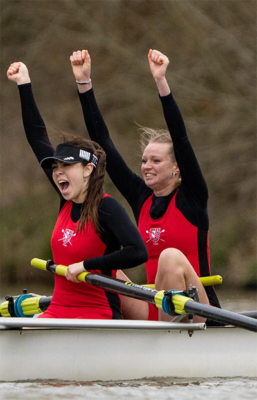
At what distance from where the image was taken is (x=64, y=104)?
1262cm

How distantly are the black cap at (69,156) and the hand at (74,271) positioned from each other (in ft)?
1.78

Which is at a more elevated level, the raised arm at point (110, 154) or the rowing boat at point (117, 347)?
the raised arm at point (110, 154)

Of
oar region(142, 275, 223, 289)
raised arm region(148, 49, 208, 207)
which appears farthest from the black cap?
oar region(142, 275, 223, 289)

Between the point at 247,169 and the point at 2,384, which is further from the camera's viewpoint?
the point at 247,169

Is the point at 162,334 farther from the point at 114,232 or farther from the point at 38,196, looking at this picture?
the point at 38,196

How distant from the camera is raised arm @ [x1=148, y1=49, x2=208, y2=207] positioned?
13.5ft

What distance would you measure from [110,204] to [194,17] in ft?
28.6

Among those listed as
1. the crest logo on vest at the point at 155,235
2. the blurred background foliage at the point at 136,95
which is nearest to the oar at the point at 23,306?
the crest logo on vest at the point at 155,235

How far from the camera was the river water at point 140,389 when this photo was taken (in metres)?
3.62

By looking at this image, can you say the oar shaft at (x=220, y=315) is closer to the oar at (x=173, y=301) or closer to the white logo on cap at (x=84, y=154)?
the oar at (x=173, y=301)

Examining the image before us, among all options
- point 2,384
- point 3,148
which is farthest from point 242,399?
point 3,148

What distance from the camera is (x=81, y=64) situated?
14.3ft

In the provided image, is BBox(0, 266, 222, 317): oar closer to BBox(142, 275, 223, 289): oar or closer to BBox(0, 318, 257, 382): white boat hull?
BBox(0, 318, 257, 382): white boat hull

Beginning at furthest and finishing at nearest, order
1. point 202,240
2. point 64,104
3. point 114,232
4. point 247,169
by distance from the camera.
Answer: point 64,104, point 247,169, point 202,240, point 114,232
